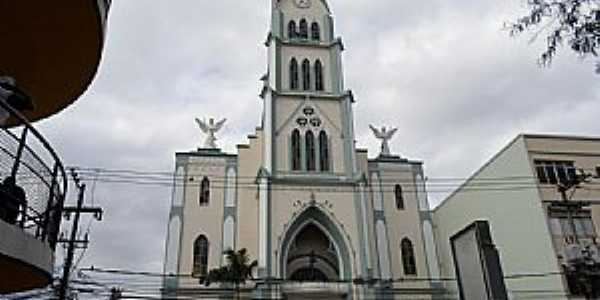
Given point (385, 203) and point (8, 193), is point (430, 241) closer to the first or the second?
point (385, 203)

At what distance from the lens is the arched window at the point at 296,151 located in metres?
31.0

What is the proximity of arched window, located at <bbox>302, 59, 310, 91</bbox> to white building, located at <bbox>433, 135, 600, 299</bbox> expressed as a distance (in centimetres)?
1242

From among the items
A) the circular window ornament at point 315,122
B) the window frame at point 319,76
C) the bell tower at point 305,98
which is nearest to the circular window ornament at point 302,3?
the bell tower at point 305,98

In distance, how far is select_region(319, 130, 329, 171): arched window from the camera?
3139cm

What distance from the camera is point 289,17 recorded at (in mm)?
37156

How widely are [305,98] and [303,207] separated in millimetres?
7708

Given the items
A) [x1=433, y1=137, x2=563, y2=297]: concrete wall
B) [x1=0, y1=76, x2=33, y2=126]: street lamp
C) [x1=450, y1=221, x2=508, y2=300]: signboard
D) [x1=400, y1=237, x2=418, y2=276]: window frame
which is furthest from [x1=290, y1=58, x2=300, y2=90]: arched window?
[x1=0, y1=76, x2=33, y2=126]: street lamp

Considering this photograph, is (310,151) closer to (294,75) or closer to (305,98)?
(305,98)

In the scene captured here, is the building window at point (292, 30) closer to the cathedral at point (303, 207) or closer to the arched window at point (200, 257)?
the cathedral at point (303, 207)

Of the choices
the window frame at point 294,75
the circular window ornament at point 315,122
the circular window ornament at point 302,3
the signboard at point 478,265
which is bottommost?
the signboard at point 478,265

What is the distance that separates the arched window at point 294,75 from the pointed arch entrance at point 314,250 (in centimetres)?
901

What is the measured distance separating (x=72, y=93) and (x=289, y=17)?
1221 inches

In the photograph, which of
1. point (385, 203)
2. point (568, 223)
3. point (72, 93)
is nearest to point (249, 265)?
point (385, 203)

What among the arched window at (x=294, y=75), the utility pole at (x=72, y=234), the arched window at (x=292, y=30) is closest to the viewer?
the utility pole at (x=72, y=234)
